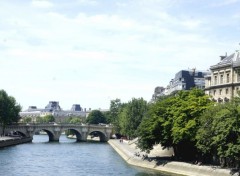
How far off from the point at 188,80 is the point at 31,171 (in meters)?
69.4

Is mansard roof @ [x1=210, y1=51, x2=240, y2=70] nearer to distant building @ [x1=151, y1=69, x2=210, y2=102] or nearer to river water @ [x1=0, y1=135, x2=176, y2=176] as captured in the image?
river water @ [x1=0, y1=135, x2=176, y2=176]

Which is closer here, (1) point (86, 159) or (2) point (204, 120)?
(2) point (204, 120)

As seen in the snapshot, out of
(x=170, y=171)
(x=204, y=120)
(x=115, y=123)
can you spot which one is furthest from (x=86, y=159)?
(x=115, y=123)

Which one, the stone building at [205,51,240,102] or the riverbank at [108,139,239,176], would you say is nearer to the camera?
the riverbank at [108,139,239,176]

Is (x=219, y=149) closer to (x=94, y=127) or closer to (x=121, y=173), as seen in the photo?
(x=121, y=173)

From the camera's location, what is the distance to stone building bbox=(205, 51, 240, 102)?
78.8 meters

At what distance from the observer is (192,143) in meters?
69.3

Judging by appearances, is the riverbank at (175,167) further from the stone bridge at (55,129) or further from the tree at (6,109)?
the stone bridge at (55,129)

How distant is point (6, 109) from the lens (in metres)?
144

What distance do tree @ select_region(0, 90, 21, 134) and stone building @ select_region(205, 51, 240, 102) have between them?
73.6 meters

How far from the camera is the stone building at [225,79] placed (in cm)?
7877

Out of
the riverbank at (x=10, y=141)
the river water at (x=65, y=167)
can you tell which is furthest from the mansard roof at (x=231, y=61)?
the riverbank at (x=10, y=141)

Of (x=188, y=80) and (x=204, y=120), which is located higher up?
(x=188, y=80)

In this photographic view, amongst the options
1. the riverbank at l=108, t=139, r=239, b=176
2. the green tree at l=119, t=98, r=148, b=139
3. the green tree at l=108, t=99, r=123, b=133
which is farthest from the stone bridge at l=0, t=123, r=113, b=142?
the riverbank at l=108, t=139, r=239, b=176
